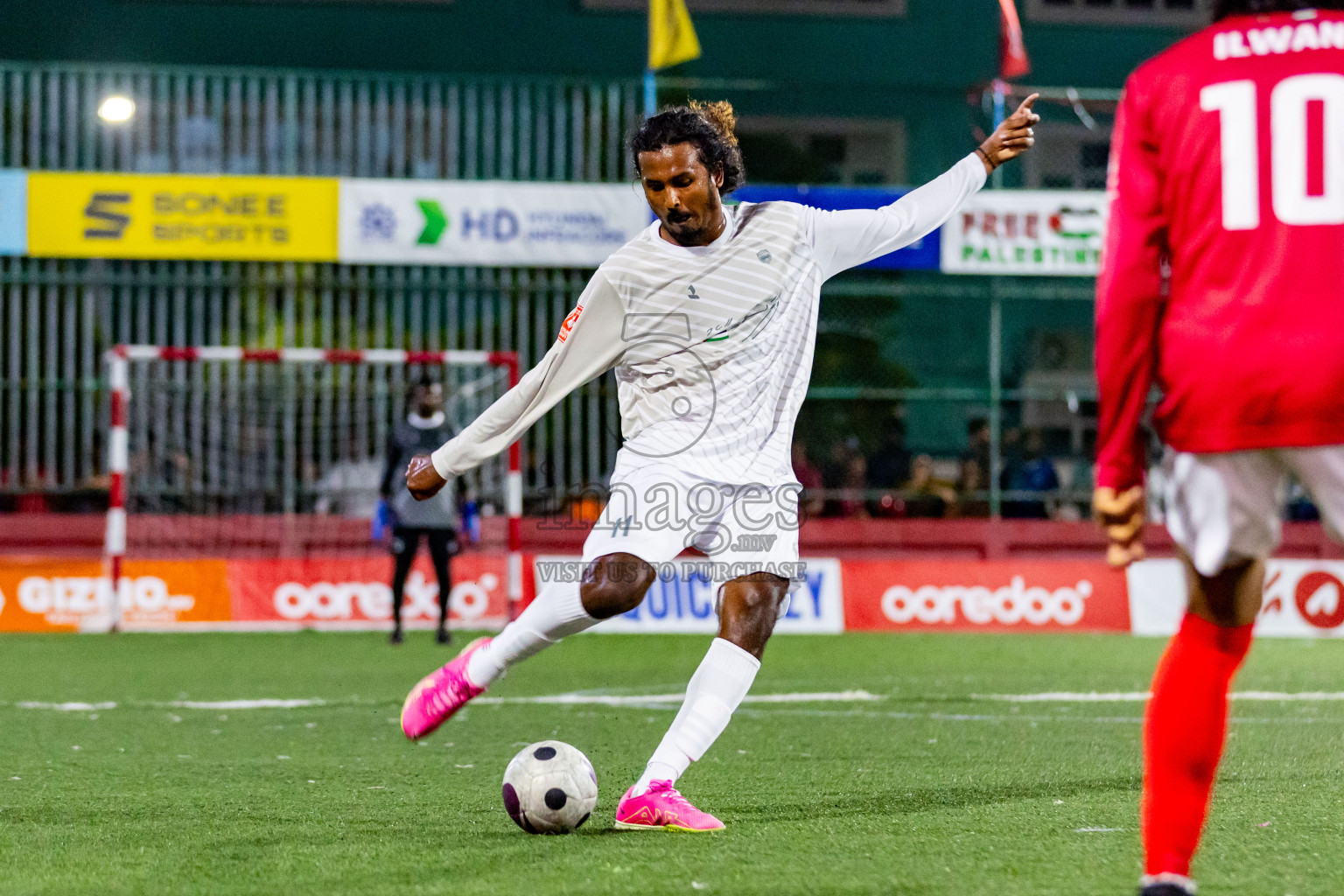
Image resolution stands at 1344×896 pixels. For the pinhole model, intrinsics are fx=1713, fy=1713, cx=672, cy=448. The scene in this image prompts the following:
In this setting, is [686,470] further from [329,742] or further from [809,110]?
[809,110]

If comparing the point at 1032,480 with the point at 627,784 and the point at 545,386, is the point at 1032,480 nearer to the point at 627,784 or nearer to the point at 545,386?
the point at 627,784

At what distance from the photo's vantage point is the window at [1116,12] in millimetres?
24219

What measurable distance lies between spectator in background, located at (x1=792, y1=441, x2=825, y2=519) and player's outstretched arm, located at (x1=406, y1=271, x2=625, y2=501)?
11.3 m

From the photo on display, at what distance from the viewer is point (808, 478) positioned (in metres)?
16.5

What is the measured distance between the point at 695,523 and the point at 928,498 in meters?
11.8

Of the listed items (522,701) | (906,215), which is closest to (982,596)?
(522,701)

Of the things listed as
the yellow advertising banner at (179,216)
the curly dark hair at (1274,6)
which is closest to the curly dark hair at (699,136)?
the curly dark hair at (1274,6)

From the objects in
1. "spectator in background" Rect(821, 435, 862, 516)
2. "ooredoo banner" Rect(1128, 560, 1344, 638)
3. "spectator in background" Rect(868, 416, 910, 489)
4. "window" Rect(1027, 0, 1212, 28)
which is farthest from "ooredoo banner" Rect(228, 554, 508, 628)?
"window" Rect(1027, 0, 1212, 28)

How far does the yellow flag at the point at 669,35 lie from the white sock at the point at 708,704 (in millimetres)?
12351

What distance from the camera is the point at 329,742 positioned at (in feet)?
22.8

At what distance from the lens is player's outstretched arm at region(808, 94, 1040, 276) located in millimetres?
5219

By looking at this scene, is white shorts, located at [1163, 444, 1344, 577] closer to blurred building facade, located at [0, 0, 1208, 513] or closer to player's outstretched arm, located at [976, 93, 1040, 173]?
player's outstretched arm, located at [976, 93, 1040, 173]

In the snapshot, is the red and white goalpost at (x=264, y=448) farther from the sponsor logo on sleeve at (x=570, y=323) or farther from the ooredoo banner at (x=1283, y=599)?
the sponsor logo on sleeve at (x=570, y=323)

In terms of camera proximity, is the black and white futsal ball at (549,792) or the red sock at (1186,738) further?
the black and white futsal ball at (549,792)
